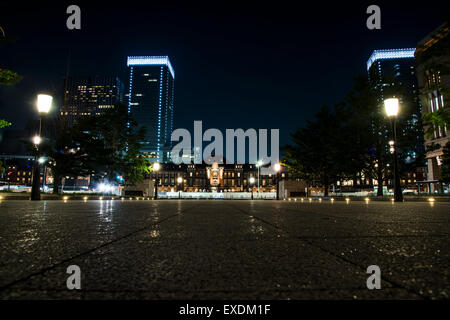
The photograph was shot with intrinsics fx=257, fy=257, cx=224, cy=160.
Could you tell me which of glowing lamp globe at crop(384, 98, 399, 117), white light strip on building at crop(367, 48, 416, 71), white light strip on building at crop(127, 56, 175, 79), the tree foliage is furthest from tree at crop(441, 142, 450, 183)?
white light strip on building at crop(127, 56, 175, 79)

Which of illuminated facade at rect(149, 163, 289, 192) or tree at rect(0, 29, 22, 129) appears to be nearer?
tree at rect(0, 29, 22, 129)

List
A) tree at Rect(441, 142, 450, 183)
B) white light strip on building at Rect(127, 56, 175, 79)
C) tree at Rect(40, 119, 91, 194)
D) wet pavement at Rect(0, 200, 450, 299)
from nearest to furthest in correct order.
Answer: wet pavement at Rect(0, 200, 450, 299) → tree at Rect(40, 119, 91, 194) → tree at Rect(441, 142, 450, 183) → white light strip on building at Rect(127, 56, 175, 79)

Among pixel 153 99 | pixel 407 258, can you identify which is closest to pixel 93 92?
pixel 153 99

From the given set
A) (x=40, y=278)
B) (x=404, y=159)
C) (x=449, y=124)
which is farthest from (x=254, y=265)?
(x=404, y=159)

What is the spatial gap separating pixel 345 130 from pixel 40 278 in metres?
23.6

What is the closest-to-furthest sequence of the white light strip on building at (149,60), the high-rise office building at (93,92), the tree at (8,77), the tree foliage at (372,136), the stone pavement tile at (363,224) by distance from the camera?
the stone pavement tile at (363,224), the tree at (8,77), the tree foliage at (372,136), the high-rise office building at (93,92), the white light strip on building at (149,60)

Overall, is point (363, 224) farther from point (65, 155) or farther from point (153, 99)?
point (153, 99)

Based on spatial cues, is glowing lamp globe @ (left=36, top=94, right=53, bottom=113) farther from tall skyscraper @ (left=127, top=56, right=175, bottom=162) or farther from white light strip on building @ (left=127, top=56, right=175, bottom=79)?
white light strip on building @ (left=127, top=56, right=175, bottom=79)

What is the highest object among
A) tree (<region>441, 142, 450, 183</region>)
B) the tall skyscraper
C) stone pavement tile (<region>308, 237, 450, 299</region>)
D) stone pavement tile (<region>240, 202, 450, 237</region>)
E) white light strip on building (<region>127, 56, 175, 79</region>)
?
white light strip on building (<region>127, 56, 175, 79</region>)

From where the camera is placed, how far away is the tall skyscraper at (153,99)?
14188 cm

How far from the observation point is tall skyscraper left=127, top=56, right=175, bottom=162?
142 m

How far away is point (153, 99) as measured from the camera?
14300cm

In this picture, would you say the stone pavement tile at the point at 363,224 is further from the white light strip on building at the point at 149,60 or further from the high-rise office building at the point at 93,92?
the white light strip on building at the point at 149,60

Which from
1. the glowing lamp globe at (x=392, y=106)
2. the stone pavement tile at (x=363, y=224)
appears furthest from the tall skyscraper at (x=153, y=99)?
the stone pavement tile at (x=363, y=224)
